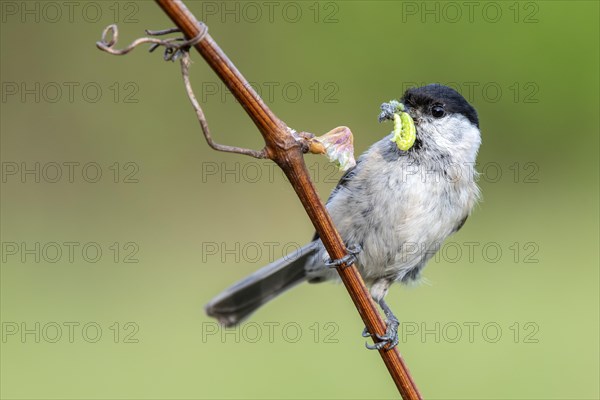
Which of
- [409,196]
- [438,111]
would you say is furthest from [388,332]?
[438,111]

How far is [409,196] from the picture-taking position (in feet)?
7.46

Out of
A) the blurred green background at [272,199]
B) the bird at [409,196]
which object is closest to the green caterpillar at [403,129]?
the bird at [409,196]

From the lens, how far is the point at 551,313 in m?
3.67

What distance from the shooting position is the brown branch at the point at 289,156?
36.8 inches

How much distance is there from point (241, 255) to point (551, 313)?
169 cm

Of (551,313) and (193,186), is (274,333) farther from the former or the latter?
(193,186)

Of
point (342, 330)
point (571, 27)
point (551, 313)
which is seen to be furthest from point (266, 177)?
point (571, 27)

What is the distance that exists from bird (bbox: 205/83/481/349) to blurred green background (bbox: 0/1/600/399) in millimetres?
915

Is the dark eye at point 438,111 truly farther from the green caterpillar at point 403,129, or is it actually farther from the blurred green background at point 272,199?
the blurred green background at point 272,199

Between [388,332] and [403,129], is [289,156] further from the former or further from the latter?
[403,129]

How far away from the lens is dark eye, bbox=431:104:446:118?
2.26 meters

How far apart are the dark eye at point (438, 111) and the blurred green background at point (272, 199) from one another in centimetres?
133

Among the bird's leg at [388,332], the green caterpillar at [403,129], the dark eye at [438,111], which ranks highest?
the dark eye at [438,111]

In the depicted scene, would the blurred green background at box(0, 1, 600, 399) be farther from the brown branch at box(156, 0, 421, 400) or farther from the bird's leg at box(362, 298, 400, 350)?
the brown branch at box(156, 0, 421, 400)
